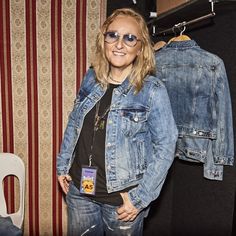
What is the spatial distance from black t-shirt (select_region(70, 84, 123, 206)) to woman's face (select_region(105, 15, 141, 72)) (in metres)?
0.14

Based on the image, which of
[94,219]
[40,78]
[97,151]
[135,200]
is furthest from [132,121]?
[40,78]

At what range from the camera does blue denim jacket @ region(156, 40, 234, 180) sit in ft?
4.99

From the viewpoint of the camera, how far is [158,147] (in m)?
1.41

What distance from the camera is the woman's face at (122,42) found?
1420 mm

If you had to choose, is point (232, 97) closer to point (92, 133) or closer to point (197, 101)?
point (197, 101)

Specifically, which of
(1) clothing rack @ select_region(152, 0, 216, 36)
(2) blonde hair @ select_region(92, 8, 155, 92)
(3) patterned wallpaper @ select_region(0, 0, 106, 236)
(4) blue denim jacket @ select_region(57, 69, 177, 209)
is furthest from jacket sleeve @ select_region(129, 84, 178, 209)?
(3) patterned wallpaper @ select_region(0, 0, 106, 236)

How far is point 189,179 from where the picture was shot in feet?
6.64

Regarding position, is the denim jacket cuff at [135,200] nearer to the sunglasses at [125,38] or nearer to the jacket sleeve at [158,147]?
the jacket sleeve at [158,147]

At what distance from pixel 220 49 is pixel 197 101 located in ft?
0.99

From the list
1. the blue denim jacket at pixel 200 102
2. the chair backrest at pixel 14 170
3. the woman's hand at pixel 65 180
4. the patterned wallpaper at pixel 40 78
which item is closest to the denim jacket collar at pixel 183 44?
the blue denim jacket at pixel 200 102

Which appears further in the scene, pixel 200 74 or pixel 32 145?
pixel 32 145

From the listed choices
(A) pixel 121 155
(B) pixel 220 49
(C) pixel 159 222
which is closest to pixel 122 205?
(A) pixel 121 155

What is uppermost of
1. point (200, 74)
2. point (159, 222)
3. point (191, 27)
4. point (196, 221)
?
point (191, 27)

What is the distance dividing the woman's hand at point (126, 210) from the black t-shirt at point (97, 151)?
0.03m
